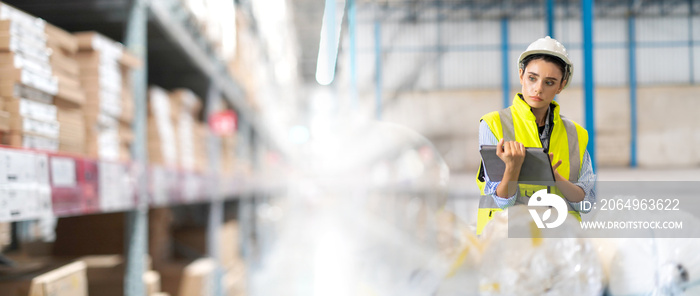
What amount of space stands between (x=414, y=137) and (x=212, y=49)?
4.92ft

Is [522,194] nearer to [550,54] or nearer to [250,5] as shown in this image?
[550,54]

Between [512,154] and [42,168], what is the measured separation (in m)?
1.27

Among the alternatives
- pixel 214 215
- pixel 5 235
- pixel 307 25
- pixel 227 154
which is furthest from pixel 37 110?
pixel 307 25

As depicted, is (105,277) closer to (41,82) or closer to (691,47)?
(41,82)

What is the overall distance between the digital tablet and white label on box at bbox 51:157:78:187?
4.15 ft

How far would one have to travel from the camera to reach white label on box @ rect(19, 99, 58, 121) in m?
1.50

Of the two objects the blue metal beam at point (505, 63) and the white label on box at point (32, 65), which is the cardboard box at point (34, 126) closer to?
the white label on box at point (32, 65)

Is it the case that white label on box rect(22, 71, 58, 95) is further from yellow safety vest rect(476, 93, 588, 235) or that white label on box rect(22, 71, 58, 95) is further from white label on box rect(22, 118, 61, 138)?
yellow safety vest rect(476, 93, 588, 235)

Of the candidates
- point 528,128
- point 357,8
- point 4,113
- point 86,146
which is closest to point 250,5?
point 357,8

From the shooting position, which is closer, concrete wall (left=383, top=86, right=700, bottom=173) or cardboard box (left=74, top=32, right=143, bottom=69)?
cardboard box (left=74, top=32, right=143, bottom=69)

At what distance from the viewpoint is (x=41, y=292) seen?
1.60m

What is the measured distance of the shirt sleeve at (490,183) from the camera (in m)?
0.64

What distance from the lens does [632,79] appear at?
2.95m

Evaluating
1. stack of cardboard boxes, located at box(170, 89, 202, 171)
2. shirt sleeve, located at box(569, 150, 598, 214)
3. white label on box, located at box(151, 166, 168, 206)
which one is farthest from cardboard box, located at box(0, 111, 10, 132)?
stack of cardboard boxes, located at box(170, 89, 202, 171)
